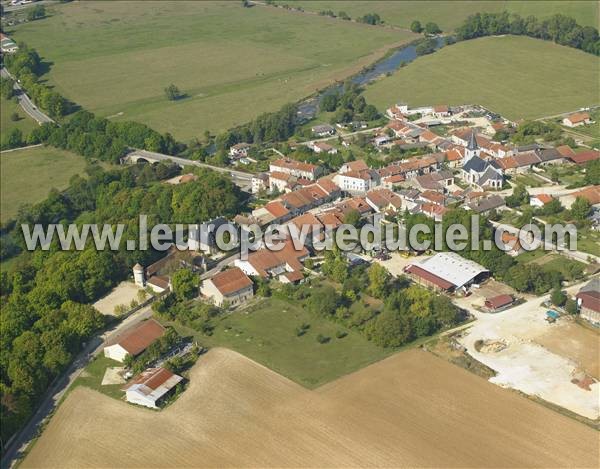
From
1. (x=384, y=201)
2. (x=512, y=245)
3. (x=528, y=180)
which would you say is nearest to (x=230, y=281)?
(x=384, y=201)

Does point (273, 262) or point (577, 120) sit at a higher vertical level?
point (273, 262)

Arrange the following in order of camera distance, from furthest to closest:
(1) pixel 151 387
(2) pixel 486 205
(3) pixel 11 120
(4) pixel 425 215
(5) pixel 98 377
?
(3) pixel 11 120 → (2) pixel 486 205 → (4) pixel 425 215 → (5) pixel 98 377 → (1) pixel 151 387

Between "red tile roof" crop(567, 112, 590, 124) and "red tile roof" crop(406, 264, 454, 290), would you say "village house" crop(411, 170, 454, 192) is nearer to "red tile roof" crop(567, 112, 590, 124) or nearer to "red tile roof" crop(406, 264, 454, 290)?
"red tile roof" crop(406, 264, 454, 290)

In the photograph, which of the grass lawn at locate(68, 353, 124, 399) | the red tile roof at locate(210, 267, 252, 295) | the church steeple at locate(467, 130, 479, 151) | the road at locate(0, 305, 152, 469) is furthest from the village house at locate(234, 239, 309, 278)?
the church steeple at locate(467, 130, 479, 151)

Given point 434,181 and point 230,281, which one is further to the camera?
point 434,181

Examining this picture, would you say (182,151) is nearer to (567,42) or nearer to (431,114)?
(431,114)

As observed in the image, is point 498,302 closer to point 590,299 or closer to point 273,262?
point 590,299

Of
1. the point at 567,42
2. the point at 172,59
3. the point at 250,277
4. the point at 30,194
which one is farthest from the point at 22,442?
the point at 567,42
